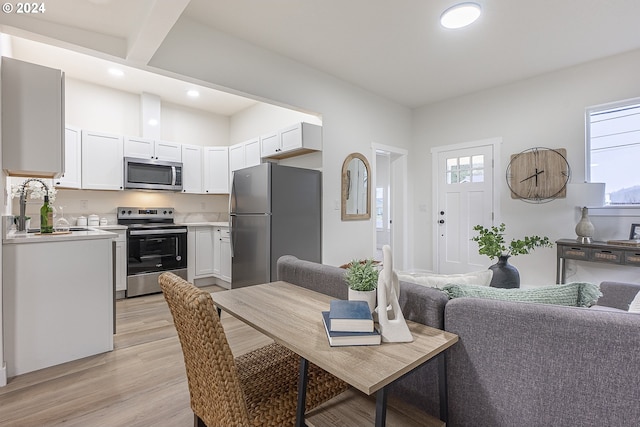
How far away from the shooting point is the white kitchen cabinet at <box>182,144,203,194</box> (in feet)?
15.4

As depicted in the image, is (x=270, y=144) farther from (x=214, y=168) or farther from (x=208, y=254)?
(x=208, y=254)

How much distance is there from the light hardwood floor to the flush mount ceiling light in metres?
2.94

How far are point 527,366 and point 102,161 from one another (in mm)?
4757

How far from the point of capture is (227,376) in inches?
37.9

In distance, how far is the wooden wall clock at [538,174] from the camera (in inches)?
149

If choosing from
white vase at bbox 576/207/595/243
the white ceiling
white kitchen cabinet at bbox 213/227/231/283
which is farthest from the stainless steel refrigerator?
white vase at bbox 576/207/595/243

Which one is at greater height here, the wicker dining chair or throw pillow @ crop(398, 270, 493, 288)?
throw pillow @ crop(398, 270, 493, 288)

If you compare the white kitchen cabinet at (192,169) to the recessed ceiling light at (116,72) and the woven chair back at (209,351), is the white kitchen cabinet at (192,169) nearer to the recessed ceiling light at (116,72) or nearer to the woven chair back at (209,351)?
the recessed ceiling light at (116,72)

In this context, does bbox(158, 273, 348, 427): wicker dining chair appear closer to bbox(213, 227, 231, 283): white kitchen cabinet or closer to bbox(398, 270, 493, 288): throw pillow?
bbox(398, 270, 493, 288): throw pillow

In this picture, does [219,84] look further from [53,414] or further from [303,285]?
[53,414]

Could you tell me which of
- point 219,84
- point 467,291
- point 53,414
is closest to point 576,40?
point 467,291

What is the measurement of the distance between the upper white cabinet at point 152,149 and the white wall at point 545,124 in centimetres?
413

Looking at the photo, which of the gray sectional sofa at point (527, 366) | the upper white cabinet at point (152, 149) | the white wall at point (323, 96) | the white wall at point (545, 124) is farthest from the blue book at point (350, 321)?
the upper white cabinet at point (152, 149)

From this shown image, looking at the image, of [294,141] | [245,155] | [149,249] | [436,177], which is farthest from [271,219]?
[436,177]
